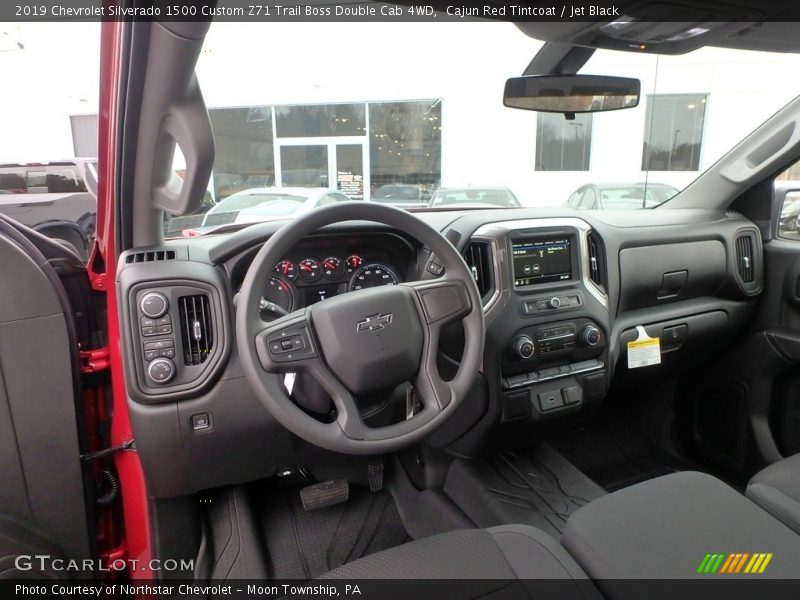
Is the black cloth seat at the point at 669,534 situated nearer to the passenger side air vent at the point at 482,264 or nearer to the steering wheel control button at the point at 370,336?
the steering wheel control button at the point at 370,336

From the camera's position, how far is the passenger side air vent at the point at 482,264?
191 centimetres

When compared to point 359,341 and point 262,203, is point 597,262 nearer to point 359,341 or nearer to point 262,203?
point 359,341

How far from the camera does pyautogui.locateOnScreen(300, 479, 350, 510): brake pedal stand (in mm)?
2146

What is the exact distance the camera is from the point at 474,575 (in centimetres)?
107

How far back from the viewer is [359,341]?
4.35ft

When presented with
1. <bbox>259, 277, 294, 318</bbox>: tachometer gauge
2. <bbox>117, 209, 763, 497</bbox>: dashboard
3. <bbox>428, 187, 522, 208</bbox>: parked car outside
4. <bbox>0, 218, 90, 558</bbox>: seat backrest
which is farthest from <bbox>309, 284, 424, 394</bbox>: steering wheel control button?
<bbox>428, 187, 522, 208</bbox>: parked car outside

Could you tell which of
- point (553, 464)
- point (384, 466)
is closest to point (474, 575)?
point (384, 466)

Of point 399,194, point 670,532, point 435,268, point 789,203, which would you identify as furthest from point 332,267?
point 789,203

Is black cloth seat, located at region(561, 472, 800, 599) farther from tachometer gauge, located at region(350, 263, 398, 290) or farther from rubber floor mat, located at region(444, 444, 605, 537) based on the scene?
tachometer gauge, located at region(350, 263, 398, 290)

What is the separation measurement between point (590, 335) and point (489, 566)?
3.88 ft

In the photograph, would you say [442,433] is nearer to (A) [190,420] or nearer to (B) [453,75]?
(A) [190,420]

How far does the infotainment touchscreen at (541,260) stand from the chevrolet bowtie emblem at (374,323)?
0.74 meters

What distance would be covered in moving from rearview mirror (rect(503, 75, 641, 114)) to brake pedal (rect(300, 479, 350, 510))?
1646 mm

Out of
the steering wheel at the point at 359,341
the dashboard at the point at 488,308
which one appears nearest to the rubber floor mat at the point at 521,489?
the dashboard at the point at 488,308
